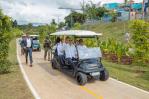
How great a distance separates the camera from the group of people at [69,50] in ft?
46.4

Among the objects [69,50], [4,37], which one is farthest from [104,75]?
[4,37]

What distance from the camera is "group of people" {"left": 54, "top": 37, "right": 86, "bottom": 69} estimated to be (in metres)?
14.1

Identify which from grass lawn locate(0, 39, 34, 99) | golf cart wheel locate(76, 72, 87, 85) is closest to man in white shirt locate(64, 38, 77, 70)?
golf cart wheel locate(76, 72, 87, 85)

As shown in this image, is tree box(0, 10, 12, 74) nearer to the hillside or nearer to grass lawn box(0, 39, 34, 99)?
grass lawn box(0, 39, 34, 99)

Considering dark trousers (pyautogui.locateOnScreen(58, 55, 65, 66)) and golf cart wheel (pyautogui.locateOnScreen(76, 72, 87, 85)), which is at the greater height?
dark trousers (pyautogui.locateOnScreen(58, 55, 65, 66))

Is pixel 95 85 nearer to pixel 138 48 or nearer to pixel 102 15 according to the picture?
pixel 138 48

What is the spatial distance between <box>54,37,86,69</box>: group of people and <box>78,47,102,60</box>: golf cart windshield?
29cm

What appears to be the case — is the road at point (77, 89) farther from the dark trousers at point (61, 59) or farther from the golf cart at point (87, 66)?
the dark trousers at point (61, 59)

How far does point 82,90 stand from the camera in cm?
1174

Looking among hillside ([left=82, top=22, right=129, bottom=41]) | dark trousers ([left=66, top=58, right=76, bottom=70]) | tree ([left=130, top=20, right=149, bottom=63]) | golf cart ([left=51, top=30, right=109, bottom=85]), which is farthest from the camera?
hillside ([left=82, top=22, right=129, bottom=41])

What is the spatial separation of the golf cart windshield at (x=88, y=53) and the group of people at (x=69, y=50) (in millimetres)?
288

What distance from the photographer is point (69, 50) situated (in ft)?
48.4

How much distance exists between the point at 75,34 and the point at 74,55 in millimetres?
1057

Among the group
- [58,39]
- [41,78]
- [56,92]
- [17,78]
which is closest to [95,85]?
[56,92]
